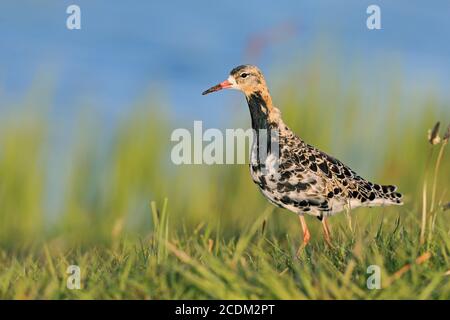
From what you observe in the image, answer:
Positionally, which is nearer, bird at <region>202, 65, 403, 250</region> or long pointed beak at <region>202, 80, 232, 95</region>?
bird at <region>202, 65, 403, 250</region>

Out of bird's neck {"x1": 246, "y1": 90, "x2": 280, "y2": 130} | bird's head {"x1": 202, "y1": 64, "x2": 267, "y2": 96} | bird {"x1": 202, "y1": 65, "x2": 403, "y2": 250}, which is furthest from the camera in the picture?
bird's head {"x1": 202, "y1": 64, "x2": 267, "y2": 96}

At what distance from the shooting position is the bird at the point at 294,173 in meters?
7.39

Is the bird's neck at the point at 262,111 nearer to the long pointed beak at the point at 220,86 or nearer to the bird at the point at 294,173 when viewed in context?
the bird at the point at 294,173

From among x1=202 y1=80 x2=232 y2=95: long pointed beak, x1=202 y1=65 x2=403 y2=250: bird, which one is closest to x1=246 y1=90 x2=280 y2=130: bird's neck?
x1=202 y1=65 x2=403 y2=250: bird

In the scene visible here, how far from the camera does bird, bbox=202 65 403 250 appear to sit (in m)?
7.39

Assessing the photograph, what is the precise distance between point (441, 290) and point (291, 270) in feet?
4.11

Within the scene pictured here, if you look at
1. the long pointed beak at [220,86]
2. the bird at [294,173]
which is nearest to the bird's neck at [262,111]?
the bird at [294,173]

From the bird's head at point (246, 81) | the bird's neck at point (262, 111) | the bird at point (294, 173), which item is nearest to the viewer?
the bird at point (294, 173)

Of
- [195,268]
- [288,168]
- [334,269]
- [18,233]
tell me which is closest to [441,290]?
[334,269]

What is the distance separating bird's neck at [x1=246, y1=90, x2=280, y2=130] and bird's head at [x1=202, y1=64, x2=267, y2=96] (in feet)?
0.20

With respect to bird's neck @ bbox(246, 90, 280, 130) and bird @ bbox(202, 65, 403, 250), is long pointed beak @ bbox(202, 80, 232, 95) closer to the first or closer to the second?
bird @ bbox(202, 65, 403, 250)

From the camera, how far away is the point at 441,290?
5215 millimetres

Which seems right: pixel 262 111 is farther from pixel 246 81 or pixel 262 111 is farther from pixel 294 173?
pixel 294 173

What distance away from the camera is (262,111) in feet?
26.6
